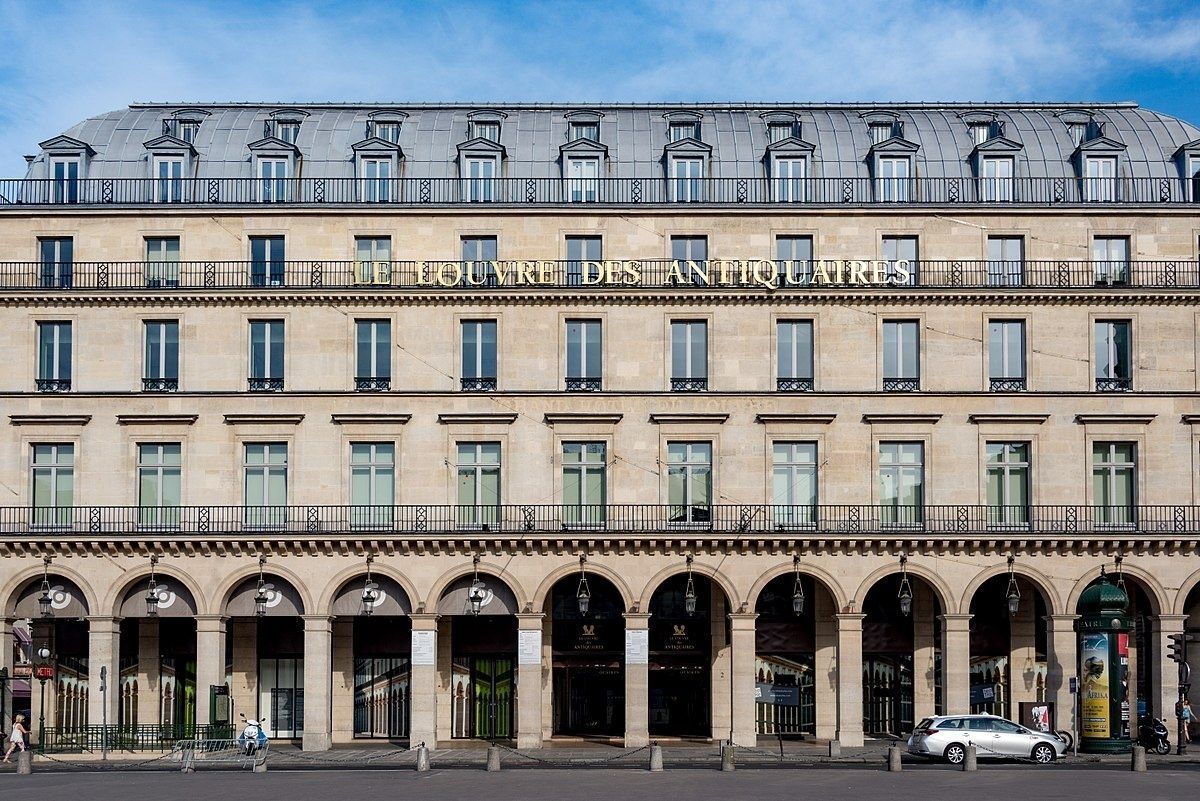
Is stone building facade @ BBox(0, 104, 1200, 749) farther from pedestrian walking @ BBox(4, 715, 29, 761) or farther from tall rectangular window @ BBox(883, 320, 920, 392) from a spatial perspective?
pedestrian walking @ BBox(4, 715, 29, 761)

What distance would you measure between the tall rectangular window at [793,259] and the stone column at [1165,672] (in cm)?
1726

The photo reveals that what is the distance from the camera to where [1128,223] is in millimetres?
57250

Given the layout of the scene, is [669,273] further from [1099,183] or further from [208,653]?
[208,653]

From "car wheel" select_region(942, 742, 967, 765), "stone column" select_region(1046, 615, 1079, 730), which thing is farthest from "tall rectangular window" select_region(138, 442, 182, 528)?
"stone column" select_region(1046, 615, 1079, 730)

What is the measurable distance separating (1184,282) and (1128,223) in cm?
291

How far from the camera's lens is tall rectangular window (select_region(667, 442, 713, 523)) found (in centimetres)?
5591

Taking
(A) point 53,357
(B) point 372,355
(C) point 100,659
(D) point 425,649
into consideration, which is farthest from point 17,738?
(B) point 372,355

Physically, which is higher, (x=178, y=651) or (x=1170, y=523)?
(x=1170, y=523)

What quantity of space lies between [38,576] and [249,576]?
7400 millimetres

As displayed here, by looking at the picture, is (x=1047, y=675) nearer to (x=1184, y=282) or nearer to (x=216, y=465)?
(x=1184, y=282)

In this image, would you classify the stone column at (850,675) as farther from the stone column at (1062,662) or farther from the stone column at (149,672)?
the stone column at (149,672)

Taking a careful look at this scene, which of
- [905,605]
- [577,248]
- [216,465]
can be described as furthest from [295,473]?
[905,605]

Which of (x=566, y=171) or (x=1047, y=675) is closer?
(x=1047, y=675)

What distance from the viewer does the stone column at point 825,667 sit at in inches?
2290
